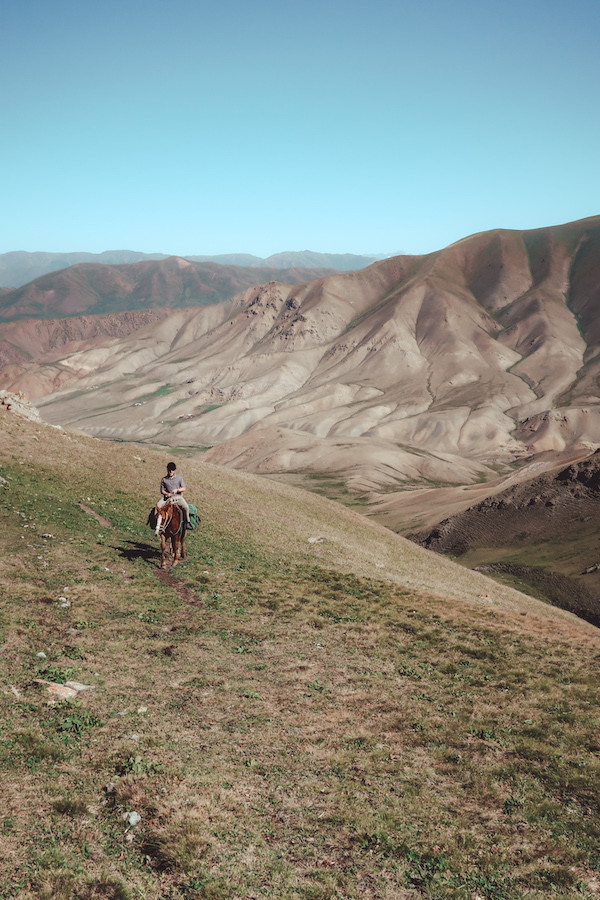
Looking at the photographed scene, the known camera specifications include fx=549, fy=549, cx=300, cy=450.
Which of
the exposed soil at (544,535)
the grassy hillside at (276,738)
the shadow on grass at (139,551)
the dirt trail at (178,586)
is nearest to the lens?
the grassy hillside at (276,738)

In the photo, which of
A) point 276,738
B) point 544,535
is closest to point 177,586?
point 276,738

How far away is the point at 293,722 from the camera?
1178 centimetres

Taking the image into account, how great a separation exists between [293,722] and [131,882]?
194 inches

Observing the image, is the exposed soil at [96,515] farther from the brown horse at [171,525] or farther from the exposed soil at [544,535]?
the exposed soil at [544,535]

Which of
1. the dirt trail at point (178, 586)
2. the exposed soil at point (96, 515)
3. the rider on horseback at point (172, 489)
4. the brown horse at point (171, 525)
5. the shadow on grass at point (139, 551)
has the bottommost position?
the dirt trail at point (178, 586)

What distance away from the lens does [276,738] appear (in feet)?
36.3

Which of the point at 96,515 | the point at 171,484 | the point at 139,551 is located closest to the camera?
the point at 171,484

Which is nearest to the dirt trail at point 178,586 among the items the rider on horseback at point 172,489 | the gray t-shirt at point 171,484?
the rider on horseback at point 172,489

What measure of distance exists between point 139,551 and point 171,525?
3054 millimetres

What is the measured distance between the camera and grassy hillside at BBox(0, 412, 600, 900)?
786 cm

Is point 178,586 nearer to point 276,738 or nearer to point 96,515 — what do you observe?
point 276,738

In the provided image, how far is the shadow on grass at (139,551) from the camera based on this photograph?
22872 millimetres

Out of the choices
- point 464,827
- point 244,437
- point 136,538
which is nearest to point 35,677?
point 464,827

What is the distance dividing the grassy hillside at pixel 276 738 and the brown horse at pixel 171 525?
1.12 m
